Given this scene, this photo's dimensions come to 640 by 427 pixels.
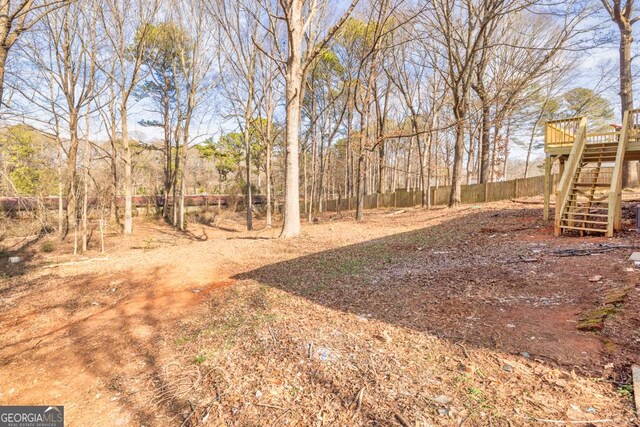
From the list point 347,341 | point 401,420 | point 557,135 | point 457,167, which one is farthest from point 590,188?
point 401,420

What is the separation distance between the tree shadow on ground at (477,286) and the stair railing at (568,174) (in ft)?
1.75

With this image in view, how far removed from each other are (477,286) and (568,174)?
454 centimetres

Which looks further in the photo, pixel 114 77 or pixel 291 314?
pixel 114 77

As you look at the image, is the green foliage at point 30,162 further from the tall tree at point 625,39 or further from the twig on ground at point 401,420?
the tall tree at point 625,39

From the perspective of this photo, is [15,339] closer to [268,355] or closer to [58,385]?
[58,385]

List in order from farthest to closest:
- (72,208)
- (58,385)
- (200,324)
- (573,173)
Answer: (72,208)
(573,173)
(200,324)
(58,385)

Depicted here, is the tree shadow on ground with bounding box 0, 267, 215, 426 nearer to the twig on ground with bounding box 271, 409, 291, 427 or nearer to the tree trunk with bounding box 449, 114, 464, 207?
the twig on ground with bounding box 271, 409, 291, 427

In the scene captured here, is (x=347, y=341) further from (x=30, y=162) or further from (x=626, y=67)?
(x=30, y=162)

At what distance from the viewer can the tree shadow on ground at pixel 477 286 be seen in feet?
8.38

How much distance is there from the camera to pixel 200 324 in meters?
3.36

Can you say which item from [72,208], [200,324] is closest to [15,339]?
[200,324]

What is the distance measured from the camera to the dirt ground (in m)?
1.91

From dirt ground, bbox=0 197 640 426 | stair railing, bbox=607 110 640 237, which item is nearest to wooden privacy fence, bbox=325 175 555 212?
stair railing, bbox=607 110 640 237

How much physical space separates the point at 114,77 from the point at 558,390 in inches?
603
